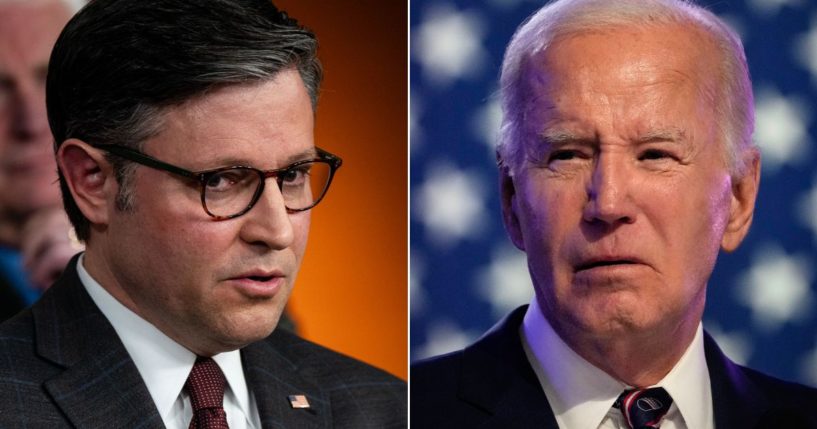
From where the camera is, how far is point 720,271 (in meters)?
2.70

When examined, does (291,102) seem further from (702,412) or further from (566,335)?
(702,412)

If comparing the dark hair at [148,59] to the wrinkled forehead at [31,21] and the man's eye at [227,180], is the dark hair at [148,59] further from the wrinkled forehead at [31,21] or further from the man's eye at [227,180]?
the wrinkled forehead at [31,21]

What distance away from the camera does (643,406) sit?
2.62m

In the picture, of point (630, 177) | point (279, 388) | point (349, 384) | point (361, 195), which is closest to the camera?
point (630, 177)

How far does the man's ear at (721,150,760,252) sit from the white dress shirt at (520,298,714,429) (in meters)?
0.25

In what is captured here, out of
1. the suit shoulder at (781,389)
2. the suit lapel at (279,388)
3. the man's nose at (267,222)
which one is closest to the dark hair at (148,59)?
the man's nose at (267,222)

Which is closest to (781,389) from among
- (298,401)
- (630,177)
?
(630,177)

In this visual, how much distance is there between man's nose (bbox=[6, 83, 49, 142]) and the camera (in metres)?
2.72

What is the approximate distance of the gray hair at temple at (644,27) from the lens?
2.60m

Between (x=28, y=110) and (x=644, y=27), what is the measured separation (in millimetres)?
1610

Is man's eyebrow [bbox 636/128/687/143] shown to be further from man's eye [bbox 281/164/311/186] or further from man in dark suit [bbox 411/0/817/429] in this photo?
man's eye [bbox 281/164/311/186]

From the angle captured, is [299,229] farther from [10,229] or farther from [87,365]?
[10,229]

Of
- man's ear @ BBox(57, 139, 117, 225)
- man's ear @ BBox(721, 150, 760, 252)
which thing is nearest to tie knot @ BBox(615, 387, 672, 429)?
man's ear @ BBox(721, 150, 760, 252)

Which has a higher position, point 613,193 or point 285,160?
point 285,160
